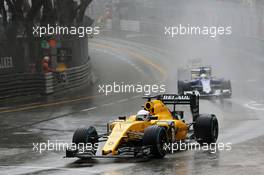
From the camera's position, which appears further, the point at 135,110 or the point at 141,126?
the point at 135,110

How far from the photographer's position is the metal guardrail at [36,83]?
36031 millimetres

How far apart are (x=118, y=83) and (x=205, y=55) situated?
71.0 ft

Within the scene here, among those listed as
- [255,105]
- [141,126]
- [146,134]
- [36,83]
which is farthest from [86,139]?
[36,83]

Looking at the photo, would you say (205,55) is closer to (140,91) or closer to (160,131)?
(140,91)

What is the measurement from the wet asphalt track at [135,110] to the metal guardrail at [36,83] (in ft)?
2.93

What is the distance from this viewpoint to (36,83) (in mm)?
37750

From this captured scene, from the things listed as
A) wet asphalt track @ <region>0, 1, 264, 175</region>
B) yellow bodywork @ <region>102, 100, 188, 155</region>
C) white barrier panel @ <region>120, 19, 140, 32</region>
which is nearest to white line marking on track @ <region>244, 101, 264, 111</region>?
wet asphalt track @ <region>0, 1, 264, 175</region>

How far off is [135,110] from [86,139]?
13.2 metres

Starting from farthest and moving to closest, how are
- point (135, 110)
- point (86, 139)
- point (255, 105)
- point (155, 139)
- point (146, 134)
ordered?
point (255, 105) → point (135, 110) → point (86, 139) → point (146, 134) → point (155, 139)

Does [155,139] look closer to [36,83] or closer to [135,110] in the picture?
[135,110]

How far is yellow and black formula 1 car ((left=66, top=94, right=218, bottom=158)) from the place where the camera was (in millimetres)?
16750

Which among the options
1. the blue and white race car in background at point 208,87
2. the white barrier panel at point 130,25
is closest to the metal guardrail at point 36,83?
the blue and white race car in background at point 208,87

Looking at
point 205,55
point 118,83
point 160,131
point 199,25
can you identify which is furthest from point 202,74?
point 199,25

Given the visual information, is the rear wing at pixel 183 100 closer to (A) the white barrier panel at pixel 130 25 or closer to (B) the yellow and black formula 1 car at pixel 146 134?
(B) the yellow and black formula 1 car at pixel 146 134
